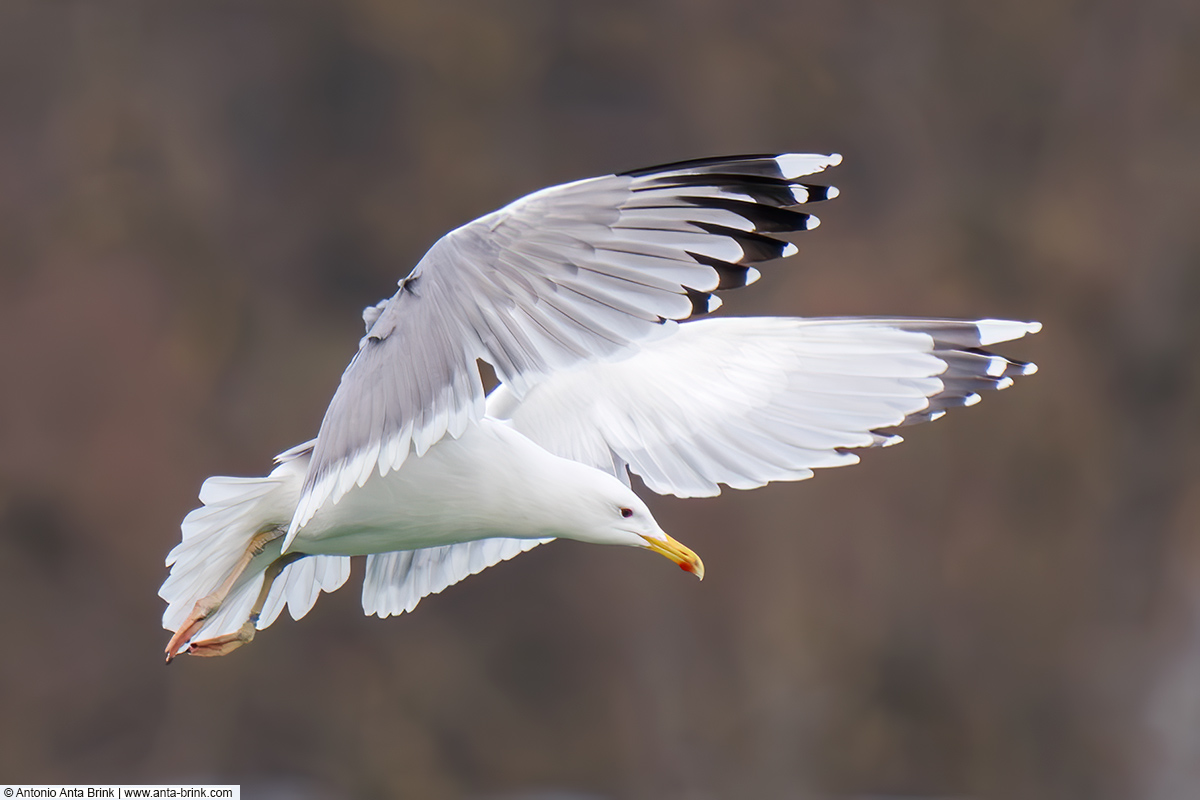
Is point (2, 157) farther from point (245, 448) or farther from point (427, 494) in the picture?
point (427, 494)

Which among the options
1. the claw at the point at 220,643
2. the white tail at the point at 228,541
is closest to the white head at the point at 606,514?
the white tail at the point at 228,541

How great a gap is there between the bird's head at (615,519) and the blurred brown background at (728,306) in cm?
322

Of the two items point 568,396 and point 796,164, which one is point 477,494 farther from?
point 796,164

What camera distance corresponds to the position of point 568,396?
2107 millimetres

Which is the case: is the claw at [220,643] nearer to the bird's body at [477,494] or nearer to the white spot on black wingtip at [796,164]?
the bird's body at [477,494]

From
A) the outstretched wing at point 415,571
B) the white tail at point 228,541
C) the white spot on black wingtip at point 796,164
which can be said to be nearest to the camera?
the white spot on black wingtip at point 796,164

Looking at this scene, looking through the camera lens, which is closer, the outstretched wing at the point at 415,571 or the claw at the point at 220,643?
the claw at the point at 220,643

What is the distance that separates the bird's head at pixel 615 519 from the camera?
1.74 metres

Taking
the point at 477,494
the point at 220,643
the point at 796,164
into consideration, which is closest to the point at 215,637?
the point at 220,643

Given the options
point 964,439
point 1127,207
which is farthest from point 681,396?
point 1127,207

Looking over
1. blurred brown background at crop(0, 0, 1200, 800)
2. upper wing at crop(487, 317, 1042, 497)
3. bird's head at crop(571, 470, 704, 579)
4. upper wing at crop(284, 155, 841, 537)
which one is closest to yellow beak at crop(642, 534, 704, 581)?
bird's head at crop(571, 470, 704, 579)

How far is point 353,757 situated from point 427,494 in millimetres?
3511

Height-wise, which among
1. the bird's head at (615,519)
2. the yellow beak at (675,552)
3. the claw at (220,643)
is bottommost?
the yellow beak at (675,552)

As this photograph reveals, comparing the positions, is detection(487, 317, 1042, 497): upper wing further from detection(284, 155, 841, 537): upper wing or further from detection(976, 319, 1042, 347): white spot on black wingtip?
detection(284, 155, 841, 537): upper wing
